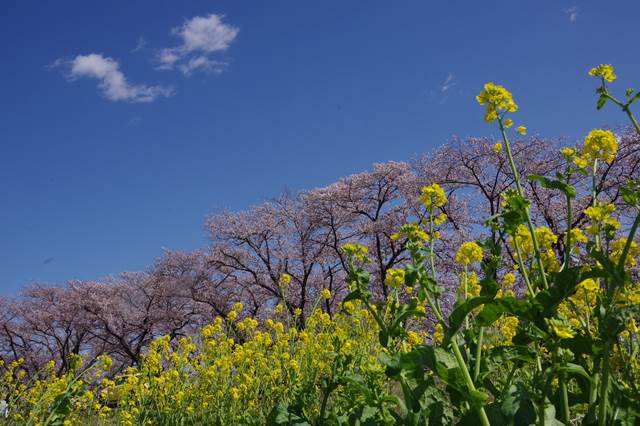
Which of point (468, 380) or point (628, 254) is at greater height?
point (628, 254)

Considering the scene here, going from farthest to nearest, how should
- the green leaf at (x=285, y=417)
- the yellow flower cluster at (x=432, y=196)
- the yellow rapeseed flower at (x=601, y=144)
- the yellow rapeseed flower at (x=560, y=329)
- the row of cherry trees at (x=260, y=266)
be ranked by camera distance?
1. the row of cherry trees at (x=260, y=266)
2. the green leaf at (x=285, y=417)
3. the yellow flower cluster at (x=432, y=196)
4. the yellow rapeseed flower at (x=601, y=144)
5. the yellow rapeseed flower at (x=560, y=329)

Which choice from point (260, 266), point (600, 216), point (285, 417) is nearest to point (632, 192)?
point (600, 216)

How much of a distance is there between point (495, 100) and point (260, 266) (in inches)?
801

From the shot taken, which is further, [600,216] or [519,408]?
[600,216]

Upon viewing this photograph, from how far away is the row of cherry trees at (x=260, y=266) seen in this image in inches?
720

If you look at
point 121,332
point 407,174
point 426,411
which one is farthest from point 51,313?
point 426,411

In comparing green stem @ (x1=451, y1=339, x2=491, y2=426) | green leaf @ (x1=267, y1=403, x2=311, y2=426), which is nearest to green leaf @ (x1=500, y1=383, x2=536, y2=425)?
green stem @ (x1=451, y1=339, x2=491, y2=426)

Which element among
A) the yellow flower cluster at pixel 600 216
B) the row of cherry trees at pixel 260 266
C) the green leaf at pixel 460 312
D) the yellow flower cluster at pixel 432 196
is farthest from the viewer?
the row of cherry trees at pixel 260 266

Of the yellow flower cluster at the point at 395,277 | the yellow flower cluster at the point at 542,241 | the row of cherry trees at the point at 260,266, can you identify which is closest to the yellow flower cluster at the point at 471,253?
the yellow flower cluster at the point at 542,241

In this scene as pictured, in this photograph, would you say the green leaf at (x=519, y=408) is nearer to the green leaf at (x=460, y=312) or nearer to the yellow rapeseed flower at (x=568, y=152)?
the green leaf at (x=460, y=312)

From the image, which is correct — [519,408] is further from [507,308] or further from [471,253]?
[471,253]

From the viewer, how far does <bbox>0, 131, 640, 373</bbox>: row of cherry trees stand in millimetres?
18297

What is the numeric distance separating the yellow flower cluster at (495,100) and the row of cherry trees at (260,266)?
1559cm

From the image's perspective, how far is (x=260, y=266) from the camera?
22109mm
